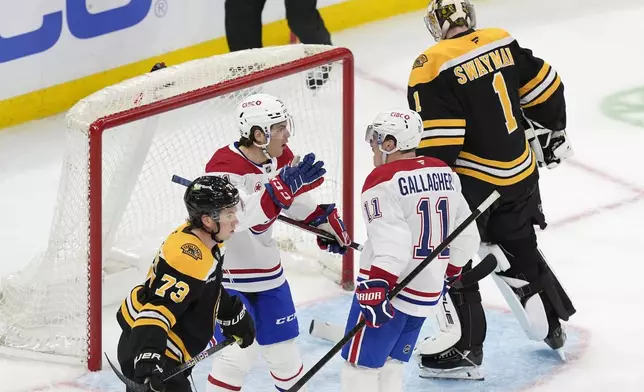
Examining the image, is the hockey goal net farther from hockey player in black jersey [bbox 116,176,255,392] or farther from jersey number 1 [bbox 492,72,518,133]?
hockey player in black jersey [bbox 116,176,255,392]

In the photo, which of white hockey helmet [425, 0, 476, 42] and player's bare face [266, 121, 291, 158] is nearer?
player's bare face [266, 121, 291, 158]

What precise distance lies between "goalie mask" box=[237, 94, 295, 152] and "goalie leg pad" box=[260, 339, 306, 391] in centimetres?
57

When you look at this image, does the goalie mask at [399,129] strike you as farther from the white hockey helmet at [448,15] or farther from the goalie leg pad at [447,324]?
the goalie leg pad at [447,324]

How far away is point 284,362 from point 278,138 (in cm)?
64

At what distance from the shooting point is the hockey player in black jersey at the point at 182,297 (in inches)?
125

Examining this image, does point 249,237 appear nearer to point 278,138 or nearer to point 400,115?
point 278,138

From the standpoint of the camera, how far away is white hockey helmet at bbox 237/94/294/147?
3.72 metres

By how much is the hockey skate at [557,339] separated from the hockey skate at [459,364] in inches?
9.3

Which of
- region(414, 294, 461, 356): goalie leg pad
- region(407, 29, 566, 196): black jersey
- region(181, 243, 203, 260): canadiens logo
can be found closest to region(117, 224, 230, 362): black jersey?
region(181, 243, 203, 260): canadiens logo

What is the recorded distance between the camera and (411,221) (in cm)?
364

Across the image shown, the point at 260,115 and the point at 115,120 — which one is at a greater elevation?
the point at 260,115

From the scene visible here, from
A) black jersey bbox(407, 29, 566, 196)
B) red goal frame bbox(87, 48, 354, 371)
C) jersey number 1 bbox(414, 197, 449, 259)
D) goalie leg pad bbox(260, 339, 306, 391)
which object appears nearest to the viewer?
jersey number 1 bbox(414, 197, 449, 259)

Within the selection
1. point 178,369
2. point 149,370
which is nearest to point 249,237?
point 178,369

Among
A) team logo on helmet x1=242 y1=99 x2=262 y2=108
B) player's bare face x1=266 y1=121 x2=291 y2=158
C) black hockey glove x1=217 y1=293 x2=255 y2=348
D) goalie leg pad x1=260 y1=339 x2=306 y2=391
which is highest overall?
team logo on helmet x1=242 y1=99 x2=262 y2=108
